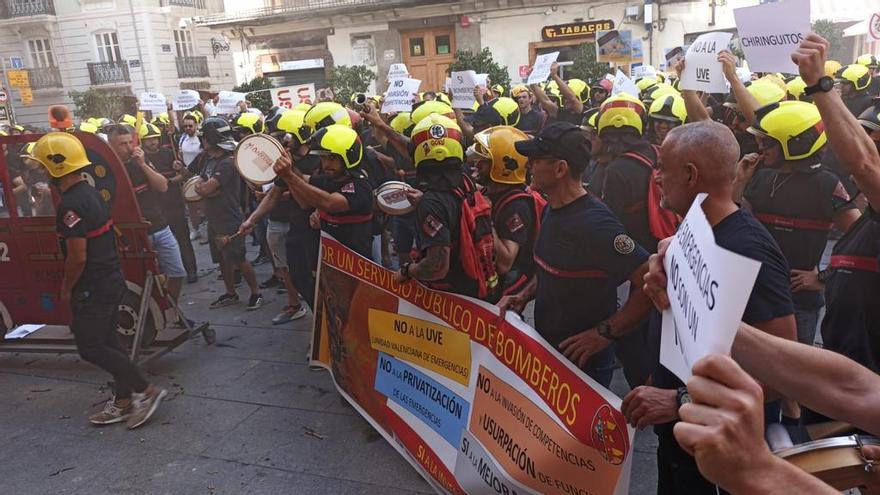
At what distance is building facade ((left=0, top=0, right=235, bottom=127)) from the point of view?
33.6 meters

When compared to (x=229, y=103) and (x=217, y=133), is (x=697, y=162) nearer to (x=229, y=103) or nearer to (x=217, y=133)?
(x=217, y=133)

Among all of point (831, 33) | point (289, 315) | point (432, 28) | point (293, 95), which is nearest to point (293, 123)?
→ point (289, 315)

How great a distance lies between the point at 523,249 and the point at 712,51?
8.35ft

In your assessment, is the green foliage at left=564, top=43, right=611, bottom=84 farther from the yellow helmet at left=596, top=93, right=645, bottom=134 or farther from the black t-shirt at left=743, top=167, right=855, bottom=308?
the black t-shirt at left=743, top=167, right=855, bottom=308

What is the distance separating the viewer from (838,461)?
5.18 feet

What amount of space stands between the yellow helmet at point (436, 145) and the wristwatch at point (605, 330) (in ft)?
4.31

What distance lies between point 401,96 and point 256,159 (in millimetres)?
4539

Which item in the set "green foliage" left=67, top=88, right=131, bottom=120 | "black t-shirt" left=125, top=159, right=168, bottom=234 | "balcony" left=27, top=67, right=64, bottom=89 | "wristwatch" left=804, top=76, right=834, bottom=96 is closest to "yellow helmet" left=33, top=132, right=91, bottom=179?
"black t-shirt" left=125, top=159, right=168, bottom=234

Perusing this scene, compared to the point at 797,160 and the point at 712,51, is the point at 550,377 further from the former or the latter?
the point at 712,51

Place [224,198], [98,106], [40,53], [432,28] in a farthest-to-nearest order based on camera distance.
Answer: [40,53], [432,28], [98,106], [224,198]

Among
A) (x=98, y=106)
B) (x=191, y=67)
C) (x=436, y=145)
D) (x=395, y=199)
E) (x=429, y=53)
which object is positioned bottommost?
(x=395, y=199)

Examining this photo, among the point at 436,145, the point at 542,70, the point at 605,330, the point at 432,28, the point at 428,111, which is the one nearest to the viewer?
the point at 605,330

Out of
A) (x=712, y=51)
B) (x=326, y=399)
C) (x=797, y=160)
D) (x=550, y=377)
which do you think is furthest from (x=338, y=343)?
(x=712, y=51)

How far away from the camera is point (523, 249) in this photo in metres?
4.06
